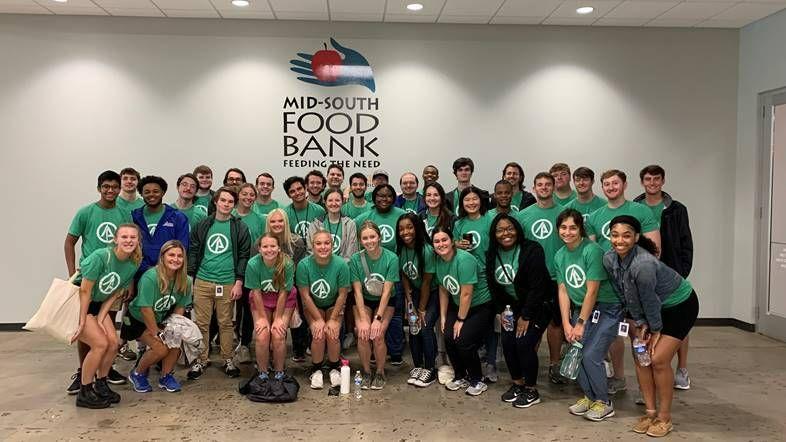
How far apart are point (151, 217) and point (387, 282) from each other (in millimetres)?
1997

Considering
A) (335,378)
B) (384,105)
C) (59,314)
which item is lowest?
(335,378)

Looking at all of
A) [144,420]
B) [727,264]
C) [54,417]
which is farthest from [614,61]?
[54,417]

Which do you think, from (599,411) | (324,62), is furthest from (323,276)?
(324,62)

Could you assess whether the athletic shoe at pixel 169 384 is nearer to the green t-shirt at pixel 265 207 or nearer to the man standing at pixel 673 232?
the green t-shirt at pixel 265 207

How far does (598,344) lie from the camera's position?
12.0 feet

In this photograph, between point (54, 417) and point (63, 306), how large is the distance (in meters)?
0.75

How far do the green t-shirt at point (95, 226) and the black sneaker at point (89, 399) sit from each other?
1094mm

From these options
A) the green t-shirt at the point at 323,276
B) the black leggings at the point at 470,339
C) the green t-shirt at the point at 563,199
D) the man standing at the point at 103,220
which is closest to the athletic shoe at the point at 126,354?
the man standing at the point at 103,220

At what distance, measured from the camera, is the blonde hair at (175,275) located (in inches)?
158

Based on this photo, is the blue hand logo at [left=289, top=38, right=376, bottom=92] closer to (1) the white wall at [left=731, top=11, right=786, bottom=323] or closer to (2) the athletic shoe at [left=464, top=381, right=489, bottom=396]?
(2) the athletic shoe at [left=464, top=381, right=489, bottom=396]

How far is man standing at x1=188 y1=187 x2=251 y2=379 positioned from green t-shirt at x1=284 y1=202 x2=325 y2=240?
536 millimetres

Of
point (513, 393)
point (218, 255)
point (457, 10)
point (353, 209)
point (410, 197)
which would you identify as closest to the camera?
point (513, 393)

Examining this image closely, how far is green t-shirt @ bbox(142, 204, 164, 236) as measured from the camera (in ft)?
14.6

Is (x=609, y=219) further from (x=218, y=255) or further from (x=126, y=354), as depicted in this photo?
(x=126, y=354)
